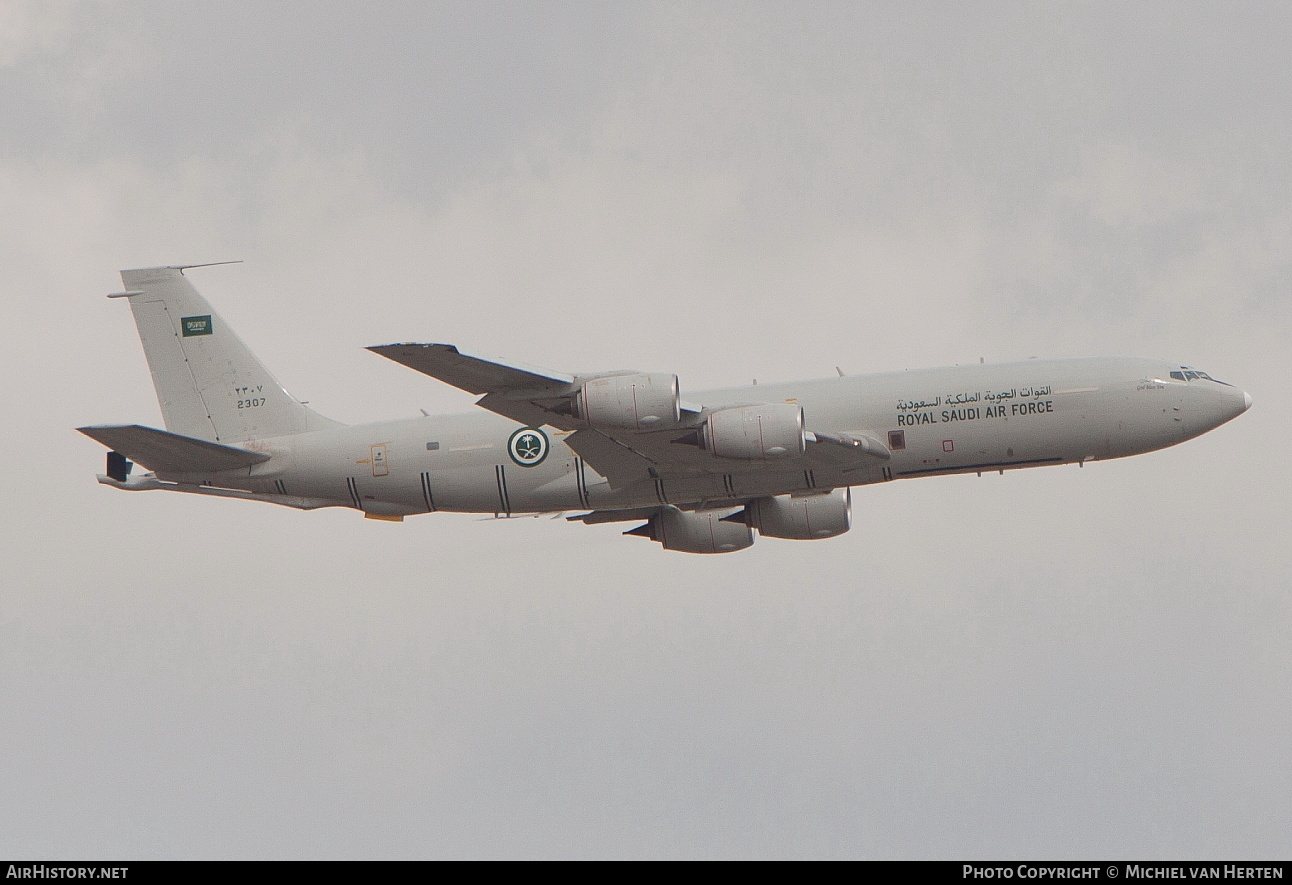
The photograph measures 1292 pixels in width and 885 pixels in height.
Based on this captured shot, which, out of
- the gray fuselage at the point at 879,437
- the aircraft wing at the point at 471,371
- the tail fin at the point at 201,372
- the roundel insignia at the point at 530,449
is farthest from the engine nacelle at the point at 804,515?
the tail fin at the point at 201,372

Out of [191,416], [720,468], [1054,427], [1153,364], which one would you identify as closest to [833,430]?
[720,468]

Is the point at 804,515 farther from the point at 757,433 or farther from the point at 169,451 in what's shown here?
the point at 169,451

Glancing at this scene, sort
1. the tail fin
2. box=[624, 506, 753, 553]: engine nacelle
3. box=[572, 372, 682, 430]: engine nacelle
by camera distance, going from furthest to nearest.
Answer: box=[624, 506, 753, 553]: engine nacelle → the tail fin → box=[572, 372, 682, 430]: engine nacelle

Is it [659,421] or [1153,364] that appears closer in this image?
[659,421]

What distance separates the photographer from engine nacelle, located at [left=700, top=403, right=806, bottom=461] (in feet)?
141

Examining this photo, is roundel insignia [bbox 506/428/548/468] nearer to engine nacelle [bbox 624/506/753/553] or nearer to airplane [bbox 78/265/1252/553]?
airplane [bbox 78/265/1252/553]

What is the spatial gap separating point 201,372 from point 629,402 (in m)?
16.6

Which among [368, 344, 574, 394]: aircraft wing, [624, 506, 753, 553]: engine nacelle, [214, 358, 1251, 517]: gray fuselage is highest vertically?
[368, 344, 574, 394]: aircraft wing

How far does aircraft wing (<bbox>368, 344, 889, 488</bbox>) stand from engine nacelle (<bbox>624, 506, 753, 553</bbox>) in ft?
20.5

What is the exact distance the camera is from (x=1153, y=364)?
150 ft

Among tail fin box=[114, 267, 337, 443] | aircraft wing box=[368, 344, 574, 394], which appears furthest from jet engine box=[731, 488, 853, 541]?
tail fin box=[114, 267, 337, 443]
